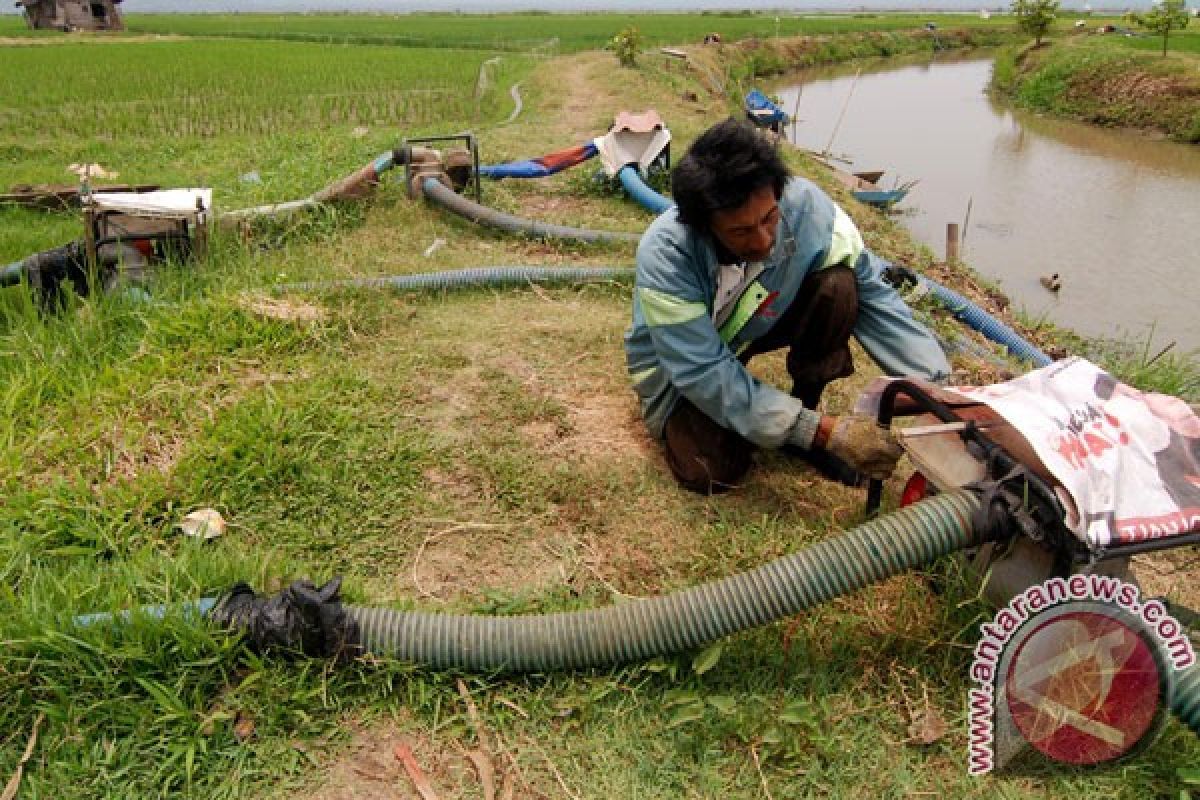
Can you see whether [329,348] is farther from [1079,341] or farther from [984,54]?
[984,54]

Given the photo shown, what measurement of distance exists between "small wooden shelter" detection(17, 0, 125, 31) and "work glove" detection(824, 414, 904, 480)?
28082 mm

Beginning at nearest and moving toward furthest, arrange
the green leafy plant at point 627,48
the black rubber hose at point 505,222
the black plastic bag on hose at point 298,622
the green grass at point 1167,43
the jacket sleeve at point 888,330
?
the black plastic bag on hose at point 298,622 < the jacket sleeve at point 888,330 < the black rubber hose at point 505,222 < the green leafy plant at point 627,48 < the green grass at point 1167,43

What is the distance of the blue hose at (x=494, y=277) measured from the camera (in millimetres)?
3799

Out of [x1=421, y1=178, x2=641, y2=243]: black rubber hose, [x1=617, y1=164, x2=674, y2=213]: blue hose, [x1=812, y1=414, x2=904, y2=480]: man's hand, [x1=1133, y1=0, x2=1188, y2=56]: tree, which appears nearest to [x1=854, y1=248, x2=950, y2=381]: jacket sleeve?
[x1=812, y1=414, x2=904, y2=480]: man's hand

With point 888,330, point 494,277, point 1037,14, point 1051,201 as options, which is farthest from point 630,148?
point 1037,14

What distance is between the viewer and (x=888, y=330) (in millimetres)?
2469

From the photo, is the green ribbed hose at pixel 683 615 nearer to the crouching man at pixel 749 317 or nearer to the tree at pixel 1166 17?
the crouching man at pixel 749 317

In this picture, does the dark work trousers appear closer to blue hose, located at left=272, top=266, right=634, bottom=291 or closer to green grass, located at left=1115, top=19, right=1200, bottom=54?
blue hose, located at left=272, top=266, right=634, bottom=291

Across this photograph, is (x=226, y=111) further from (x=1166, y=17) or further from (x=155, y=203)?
(x=1166, y=17)

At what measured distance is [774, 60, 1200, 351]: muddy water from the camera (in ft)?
18.2

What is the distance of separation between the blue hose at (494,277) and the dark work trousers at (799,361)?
1561 mm

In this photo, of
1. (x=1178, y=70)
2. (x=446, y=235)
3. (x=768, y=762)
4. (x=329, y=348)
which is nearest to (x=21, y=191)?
(x=446, y=235)

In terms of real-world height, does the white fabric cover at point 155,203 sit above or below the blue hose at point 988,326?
above

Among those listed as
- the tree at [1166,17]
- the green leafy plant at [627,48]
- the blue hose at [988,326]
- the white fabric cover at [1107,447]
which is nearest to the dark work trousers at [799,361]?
the white fabric cover at [1107,447]
